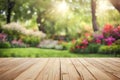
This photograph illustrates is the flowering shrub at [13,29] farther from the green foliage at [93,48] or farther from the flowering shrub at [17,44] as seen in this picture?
the green foliage at [93,48]

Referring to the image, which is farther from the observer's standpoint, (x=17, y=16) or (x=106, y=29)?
(x=17, y=16)

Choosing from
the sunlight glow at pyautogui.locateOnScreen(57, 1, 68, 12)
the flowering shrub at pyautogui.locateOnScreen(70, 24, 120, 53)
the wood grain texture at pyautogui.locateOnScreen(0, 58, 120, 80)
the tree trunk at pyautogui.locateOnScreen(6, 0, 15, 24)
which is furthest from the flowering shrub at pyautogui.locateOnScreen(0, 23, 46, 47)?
the wood grain texture at pyautogui.locateOnScreen(0, 58, 120, 80)

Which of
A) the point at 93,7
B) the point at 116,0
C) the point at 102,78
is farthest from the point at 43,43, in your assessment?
the point at 102,78

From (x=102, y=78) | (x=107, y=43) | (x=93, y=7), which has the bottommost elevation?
(x=102, y=78)

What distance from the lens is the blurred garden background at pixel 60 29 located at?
8156 mm

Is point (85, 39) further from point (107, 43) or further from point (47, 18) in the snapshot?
point (47, 18)

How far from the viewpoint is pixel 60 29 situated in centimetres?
1591

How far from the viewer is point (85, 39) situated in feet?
28.3

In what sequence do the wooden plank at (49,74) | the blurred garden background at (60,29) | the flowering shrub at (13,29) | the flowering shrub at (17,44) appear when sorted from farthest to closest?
the flowering shrub at (13,29) < the flowering shrub at (17,44) < the blurred garden background at (60,29) < the wooden plank at (49,74)

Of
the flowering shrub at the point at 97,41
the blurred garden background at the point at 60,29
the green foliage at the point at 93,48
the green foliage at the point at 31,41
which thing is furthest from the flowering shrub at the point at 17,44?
the green foliage at the point at 93,48

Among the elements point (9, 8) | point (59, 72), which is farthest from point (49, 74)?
point (9, 8)

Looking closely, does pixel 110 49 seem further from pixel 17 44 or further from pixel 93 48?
pixel 17 44

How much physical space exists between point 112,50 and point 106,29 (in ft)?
3.67

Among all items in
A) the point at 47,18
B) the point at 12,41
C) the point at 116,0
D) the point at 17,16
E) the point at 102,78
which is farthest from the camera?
the point at 47,18
